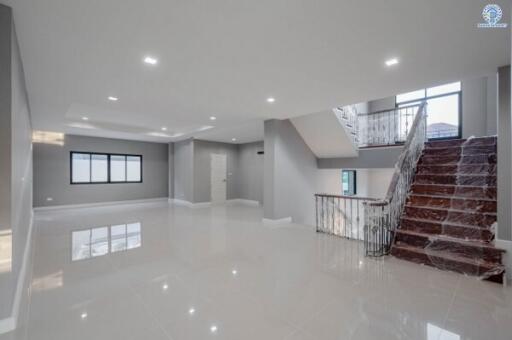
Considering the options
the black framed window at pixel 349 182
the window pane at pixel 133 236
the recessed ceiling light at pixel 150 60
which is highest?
the recessed ceiling light at pixel 150 60

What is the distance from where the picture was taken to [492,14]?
6.91ft

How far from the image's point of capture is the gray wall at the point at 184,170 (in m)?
9.13

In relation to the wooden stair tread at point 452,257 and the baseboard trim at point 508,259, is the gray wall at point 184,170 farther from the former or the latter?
the baseboard trim at point 508,259

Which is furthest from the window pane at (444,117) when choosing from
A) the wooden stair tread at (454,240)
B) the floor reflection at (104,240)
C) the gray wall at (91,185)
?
the gray wall at (91,185)

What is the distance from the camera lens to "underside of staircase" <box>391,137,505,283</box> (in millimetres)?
3145

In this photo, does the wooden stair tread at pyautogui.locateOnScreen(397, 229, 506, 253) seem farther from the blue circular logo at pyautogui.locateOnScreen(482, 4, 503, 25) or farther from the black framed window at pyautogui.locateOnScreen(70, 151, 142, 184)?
the black framed window at pyautogui.locateOnScreen(70, 151, 142, 184)

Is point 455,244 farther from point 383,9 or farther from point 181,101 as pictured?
point 181,101

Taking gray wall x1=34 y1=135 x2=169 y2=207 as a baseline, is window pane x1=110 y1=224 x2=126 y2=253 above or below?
below

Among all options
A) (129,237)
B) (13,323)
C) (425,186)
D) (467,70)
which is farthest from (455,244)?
(129,237)

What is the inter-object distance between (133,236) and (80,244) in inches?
35.1

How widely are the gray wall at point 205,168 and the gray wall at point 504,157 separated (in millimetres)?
8185

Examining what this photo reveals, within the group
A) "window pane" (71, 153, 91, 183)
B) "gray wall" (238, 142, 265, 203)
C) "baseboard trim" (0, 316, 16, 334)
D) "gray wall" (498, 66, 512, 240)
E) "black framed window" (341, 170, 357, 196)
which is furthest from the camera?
"black framed window" (341, 170, 357, 196)

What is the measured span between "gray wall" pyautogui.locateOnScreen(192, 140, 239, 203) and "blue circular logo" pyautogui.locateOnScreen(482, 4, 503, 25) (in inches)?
328

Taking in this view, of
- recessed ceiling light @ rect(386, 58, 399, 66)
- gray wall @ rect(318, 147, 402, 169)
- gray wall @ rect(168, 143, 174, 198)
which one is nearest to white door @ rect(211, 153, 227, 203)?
gray wall @ rect(168, 143, 174, 198)
